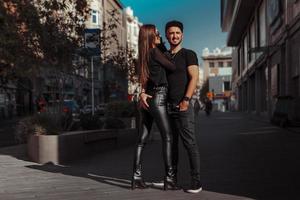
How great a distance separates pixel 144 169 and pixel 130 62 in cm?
1428

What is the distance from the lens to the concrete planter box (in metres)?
9.60

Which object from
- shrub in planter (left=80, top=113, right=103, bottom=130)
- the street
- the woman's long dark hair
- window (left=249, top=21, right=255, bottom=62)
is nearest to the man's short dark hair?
the woman's long dark hair

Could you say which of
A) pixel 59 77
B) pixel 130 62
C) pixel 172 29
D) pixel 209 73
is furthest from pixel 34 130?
pixel 209 73

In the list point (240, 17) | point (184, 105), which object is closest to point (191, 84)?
point (184, 105)

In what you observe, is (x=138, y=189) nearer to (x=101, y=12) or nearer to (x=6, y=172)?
(x=6, y=172)

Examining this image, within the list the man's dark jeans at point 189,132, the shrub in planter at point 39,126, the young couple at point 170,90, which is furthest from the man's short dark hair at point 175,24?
the shrub in planter at point 39,126

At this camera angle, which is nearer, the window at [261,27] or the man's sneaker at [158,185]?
the man's sneaker at [158,185]

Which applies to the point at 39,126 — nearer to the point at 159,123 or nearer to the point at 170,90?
the point at 159,123

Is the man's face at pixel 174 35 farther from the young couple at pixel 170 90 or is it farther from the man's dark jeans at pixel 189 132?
the man's dark jeans at pixel 189 132

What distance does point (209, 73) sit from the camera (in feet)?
469

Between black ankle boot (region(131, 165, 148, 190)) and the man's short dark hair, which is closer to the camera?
the man's short dark hair

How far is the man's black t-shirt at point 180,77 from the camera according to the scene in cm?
649

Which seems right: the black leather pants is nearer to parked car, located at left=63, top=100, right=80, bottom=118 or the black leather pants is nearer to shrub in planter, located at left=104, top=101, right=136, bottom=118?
parked car, located at left=63, top=100, right=80, bottom=118

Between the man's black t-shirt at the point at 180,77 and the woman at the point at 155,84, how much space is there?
0.22ft
